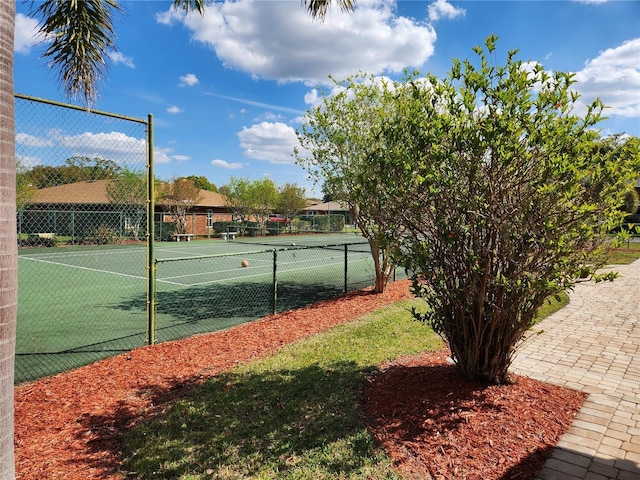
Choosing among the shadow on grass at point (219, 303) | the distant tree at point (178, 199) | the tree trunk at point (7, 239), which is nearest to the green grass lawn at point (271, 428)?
the tree trunk at point (7, 239)

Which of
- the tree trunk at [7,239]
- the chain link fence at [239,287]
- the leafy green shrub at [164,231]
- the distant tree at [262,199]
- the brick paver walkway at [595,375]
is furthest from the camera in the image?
the distant tree at [262,199]

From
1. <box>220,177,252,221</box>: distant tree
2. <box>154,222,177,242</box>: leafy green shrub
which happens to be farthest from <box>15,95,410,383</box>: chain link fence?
<box>220,177,252,221</box>: distant tree

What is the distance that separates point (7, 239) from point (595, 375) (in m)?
6.24

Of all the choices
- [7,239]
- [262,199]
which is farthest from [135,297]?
[262,199]

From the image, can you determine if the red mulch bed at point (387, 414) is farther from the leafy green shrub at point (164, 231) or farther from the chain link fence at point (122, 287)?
the leafy green shrub at point (164, 231)

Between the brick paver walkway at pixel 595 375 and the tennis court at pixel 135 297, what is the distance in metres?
4.65

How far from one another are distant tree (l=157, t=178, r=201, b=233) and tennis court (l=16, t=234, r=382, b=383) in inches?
649

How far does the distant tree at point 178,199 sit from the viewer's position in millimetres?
35250

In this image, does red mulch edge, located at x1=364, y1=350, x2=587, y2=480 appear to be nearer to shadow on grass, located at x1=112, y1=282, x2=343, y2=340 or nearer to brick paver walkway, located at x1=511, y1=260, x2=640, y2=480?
brick paver walkway, located at x1=511, y1=260, x2=640, y2=480

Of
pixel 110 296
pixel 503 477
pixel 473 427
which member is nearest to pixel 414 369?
pixel 473 427

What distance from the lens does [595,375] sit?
16.5 feet

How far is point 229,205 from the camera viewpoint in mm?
42875

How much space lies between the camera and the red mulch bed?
303 centimetres

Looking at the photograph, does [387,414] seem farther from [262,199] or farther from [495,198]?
[262,199]
